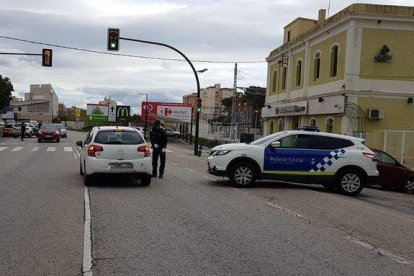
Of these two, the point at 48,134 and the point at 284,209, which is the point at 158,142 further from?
the point at 48,134

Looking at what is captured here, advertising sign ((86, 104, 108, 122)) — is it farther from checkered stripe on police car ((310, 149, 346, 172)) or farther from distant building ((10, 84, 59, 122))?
checkered stripe on police car ((310, 149, 346, 172))

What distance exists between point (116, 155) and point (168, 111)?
46.3 metres

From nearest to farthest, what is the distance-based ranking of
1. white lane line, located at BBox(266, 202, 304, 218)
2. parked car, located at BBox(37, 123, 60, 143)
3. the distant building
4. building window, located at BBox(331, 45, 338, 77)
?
white lane line, located at BBox(266, 202, 304, 218), building window, located at BBox(331, 45, 338, 77), parked car, located at BBox(37, 123, 60, 143), the distant building

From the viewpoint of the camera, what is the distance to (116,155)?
487 inches

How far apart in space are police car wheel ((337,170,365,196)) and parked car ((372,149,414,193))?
3.47m

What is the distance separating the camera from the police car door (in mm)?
13047

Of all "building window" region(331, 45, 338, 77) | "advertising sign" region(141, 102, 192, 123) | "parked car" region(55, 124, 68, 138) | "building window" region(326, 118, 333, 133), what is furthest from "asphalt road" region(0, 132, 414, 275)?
"advertising sign" region(141, 102, 192, 123)

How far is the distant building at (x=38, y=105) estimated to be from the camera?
140750 mm

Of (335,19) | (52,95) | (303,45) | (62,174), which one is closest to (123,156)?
(62,174)

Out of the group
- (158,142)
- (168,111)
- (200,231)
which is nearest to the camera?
(200,231)

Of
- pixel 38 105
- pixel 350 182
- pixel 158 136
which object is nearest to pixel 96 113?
pixel 38 105

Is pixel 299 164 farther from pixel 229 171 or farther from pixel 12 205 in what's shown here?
pixel 12 205

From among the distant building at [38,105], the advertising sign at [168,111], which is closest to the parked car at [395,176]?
the advertising sign at [168,111]

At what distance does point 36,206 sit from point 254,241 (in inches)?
180
